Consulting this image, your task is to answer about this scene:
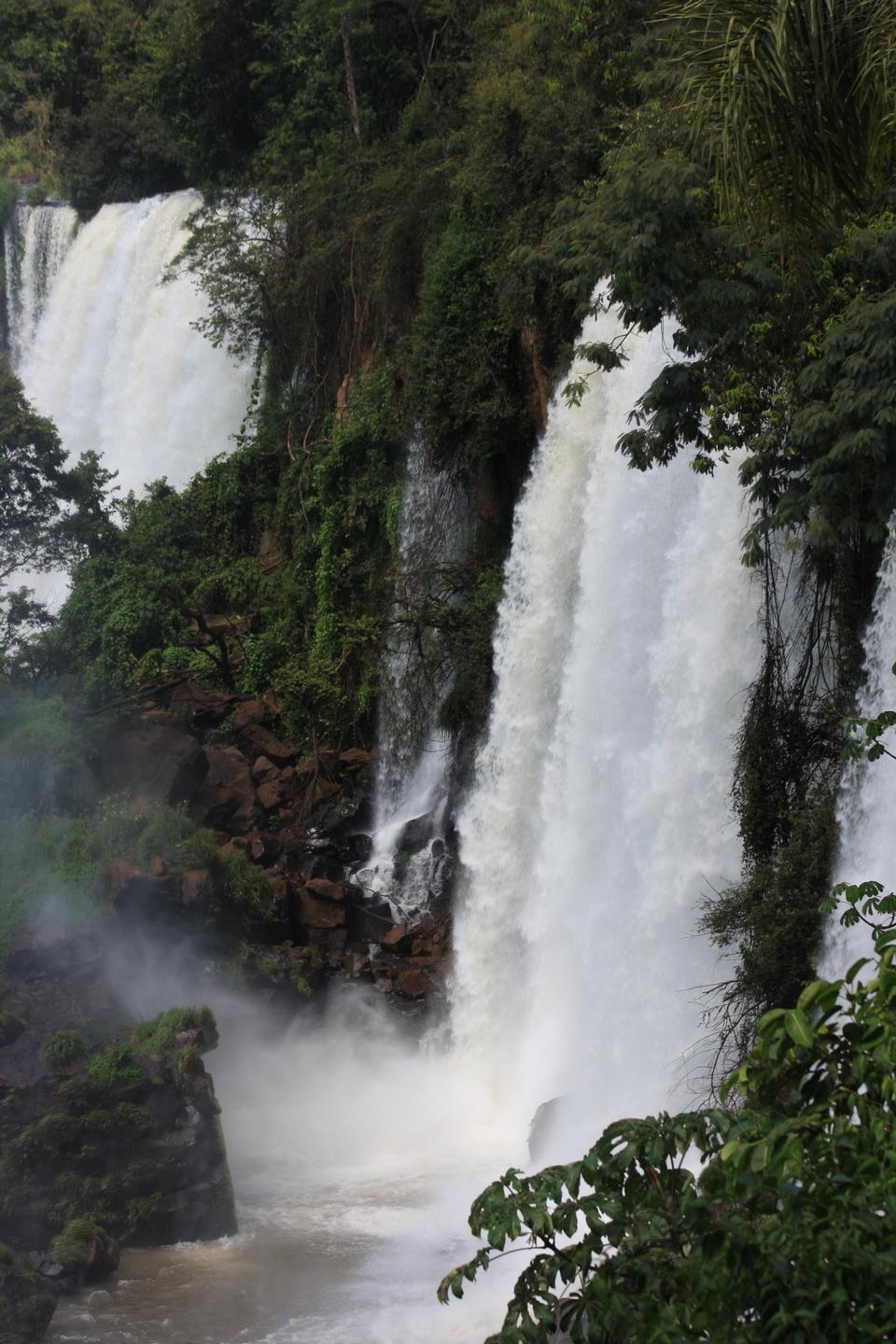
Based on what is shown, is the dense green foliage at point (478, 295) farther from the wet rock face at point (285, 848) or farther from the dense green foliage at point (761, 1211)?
the dense green foliage at point (761, 1211)

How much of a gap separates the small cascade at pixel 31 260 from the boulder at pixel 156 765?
15265mm

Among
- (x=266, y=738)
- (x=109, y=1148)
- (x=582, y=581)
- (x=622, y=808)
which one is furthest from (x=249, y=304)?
(x=109, y=1148)

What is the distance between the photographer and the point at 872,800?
8.57 meters

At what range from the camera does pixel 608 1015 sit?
37.9ft

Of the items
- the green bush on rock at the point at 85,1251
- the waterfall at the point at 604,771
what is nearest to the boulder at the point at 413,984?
the waterfall at the point at 604,771

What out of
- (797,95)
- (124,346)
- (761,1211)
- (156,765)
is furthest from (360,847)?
(761,1211)

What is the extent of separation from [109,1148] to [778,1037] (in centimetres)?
897

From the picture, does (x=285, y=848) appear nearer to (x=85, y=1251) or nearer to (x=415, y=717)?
(x=415, y=717)

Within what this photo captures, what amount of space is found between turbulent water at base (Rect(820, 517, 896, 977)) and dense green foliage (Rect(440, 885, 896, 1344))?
15.9ft

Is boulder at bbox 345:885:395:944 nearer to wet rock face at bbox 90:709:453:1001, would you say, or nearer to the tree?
wet rock face at bbox 90:709:453:1001

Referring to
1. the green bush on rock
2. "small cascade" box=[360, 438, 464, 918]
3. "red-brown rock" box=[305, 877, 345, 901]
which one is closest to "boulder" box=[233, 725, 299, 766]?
"small cascade" box=[360, 438, 464, 918]

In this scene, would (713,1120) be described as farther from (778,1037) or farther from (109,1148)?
(109,1148)

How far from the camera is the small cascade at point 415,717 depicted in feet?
53.7

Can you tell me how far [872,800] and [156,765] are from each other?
9.75 metres
